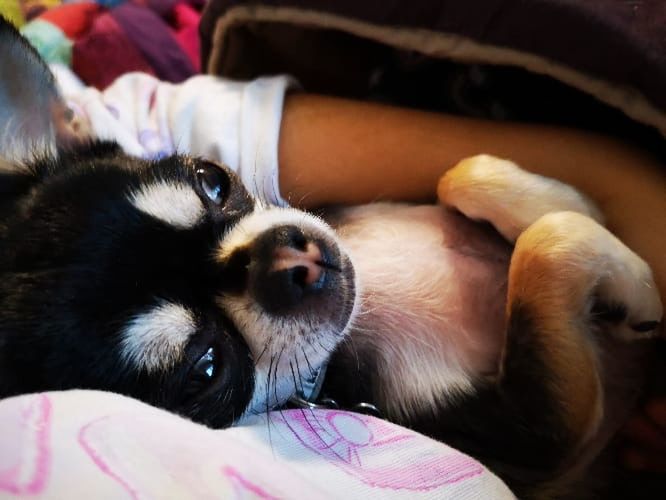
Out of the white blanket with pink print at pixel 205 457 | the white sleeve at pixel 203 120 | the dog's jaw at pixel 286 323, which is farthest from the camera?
the white sleeve at pixel 203 120

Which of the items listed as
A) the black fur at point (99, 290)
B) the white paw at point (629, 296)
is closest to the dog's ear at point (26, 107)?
the black fur at point (99, 290)

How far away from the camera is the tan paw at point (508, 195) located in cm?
116

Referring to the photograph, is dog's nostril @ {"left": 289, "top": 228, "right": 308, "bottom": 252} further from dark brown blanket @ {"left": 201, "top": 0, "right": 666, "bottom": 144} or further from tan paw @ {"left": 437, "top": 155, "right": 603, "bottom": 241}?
dark brown blanket @ {"left": 201, "top": 0, "right": 666, "bottom": 144}

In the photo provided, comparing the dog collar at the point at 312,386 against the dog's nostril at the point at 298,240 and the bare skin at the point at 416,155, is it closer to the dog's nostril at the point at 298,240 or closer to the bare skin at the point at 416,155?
the dog's nostril at the point at 298,240

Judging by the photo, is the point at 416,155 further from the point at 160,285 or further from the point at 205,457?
the point at 205,457

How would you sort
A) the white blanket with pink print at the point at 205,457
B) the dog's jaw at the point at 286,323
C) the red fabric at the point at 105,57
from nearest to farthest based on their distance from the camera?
the white blanket with pink print at the point at 205,457 → the dog's jaw at the point at 286,323 → the red fabric at the point at 105,57

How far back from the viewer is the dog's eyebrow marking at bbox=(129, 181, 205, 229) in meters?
0.99

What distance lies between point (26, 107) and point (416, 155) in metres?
0.74

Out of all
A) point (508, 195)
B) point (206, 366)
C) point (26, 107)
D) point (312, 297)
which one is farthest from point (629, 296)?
point (26, 107)

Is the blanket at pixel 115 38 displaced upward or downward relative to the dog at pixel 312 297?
downward

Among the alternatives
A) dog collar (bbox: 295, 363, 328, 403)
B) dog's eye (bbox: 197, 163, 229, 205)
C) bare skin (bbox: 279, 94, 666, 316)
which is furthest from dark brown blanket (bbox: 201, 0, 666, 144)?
dog collar (bbox: 295, 363, 328, 403)

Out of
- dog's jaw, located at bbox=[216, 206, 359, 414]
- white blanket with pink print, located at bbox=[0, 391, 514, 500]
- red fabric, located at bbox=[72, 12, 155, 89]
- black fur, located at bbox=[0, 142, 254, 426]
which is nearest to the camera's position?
white blanket with pink print, located at bbox=[0, 391, 514, 500]

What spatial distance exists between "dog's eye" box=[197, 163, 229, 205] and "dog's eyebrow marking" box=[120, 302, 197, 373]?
0.84 ft

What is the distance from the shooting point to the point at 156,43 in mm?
1881
